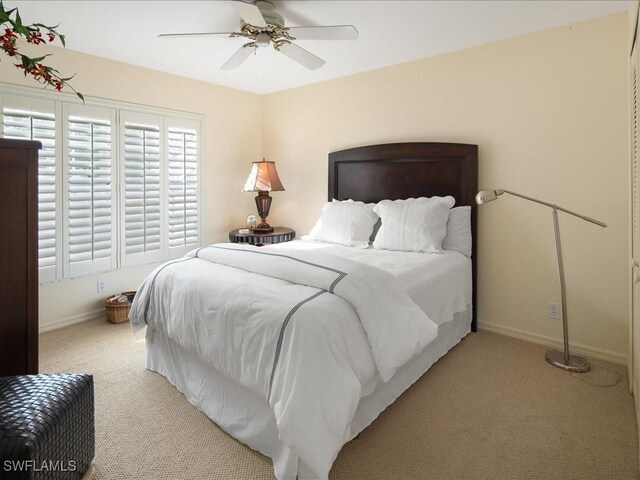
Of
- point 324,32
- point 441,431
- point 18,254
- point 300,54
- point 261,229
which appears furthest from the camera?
point 261,229

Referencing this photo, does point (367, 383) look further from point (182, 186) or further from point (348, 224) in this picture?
point (182, 186)

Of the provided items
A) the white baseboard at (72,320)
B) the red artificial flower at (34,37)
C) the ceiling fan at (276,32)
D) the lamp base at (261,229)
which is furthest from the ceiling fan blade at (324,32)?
the white baseboard at (72,320)

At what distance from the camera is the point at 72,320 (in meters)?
3.56

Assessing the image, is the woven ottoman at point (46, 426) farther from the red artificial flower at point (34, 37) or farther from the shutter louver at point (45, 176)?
the shutter louver at point (45, 176)

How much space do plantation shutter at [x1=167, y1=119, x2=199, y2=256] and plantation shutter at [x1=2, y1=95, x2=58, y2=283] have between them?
41.0 inches

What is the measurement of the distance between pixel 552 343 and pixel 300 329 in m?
2.39

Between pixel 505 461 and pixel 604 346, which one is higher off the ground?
pixel 604 346

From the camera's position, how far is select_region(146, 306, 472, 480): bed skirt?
178cm

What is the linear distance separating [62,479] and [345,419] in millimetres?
1050

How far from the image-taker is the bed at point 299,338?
157 centimetres

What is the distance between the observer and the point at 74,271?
3.50m

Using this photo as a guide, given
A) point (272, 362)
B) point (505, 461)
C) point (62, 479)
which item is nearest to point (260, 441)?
point (272, 362)

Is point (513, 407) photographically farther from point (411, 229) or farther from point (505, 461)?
point (411, 229)

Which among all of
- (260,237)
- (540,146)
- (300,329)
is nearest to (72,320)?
(260,237)
